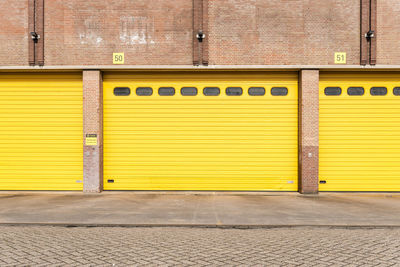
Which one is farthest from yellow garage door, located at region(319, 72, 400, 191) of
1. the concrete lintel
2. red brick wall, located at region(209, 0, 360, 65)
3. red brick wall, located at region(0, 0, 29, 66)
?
red brick wall, located at region(0, 0, 29, 66)

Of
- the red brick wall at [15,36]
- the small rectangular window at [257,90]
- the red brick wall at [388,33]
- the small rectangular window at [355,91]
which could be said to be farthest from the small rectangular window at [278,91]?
the red brick wall at [15,36]

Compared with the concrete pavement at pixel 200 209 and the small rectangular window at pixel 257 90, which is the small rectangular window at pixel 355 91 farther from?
the concrete pavement at pixel 200 209

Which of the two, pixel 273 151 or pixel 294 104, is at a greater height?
pixel 294 104

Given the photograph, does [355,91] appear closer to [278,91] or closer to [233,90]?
[278,91]

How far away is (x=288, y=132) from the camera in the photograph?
13.1m

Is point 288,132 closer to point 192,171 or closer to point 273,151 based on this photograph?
point 273,151

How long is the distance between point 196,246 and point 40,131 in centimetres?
952

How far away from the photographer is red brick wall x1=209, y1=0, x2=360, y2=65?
497 inches

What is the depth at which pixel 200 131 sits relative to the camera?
518 inches

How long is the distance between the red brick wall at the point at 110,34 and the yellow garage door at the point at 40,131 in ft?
3.83

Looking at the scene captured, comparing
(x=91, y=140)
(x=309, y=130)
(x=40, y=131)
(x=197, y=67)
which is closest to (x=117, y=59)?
(x=197, y=67)

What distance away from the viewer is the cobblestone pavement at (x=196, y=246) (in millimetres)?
5527

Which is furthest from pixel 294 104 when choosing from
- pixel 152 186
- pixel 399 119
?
pixel 152 186

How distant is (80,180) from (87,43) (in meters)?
5.40
